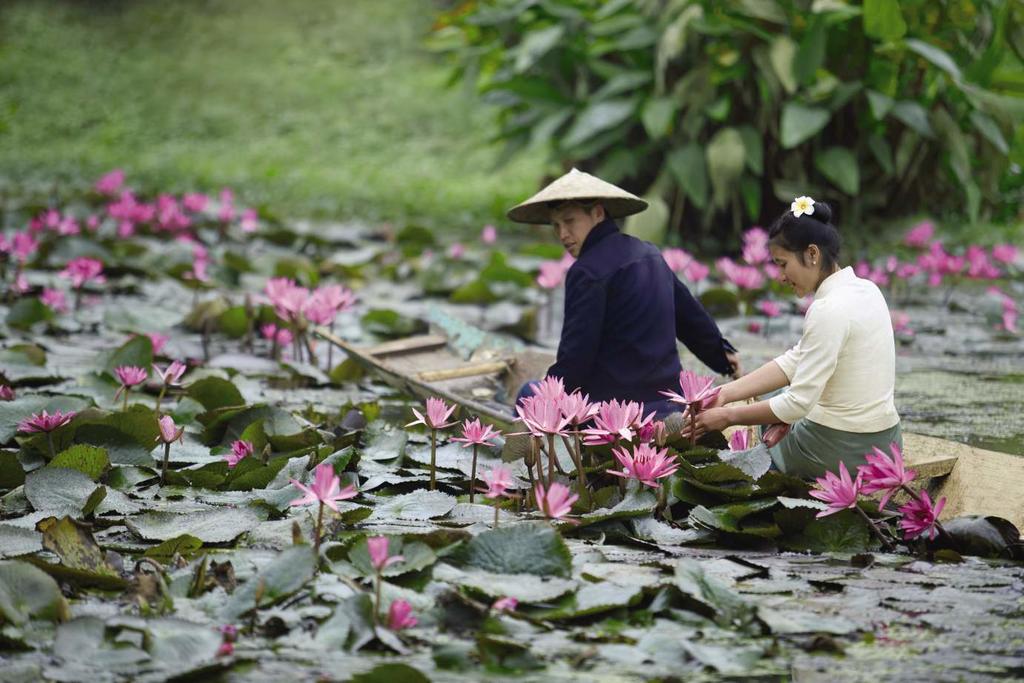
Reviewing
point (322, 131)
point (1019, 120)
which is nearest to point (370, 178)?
point (322, 131)

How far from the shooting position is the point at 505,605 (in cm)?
258

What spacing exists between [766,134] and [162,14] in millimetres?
14592

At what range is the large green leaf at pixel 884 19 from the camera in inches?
280

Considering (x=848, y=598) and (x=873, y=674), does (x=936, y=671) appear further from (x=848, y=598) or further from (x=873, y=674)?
(x=848, y=598)

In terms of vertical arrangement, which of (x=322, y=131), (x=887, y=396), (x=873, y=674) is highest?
(x=322, y=131)

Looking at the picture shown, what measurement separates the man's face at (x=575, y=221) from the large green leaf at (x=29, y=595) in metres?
2.00

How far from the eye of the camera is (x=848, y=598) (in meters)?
2.71

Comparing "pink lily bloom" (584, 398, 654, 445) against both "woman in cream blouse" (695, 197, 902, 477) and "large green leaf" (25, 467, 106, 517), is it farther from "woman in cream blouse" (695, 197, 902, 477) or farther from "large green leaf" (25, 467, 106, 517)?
"large green leaf" (25, 467, 106, 517)

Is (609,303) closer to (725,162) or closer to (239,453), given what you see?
(239,453)

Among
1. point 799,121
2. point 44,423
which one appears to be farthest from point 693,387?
point 799,121

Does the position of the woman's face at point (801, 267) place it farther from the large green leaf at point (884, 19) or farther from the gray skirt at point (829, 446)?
the large green leaf at point (884, 19)

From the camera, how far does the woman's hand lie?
3.41m

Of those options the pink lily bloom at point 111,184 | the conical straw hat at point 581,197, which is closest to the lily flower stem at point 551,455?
the conical straw hat at point 581,197

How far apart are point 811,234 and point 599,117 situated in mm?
5642
